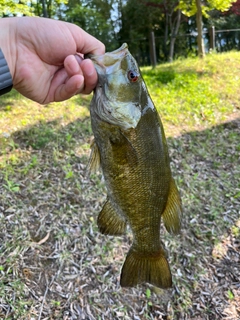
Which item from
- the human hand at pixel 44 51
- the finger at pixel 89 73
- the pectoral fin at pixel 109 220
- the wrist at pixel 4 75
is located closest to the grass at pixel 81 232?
the pectoral fin at pixel 109 220

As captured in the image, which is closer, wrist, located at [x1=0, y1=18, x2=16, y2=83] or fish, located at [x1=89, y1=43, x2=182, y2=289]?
fish, located at [x1=89, y1=43, x2=182, y2=289]

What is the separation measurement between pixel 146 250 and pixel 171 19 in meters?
14.4

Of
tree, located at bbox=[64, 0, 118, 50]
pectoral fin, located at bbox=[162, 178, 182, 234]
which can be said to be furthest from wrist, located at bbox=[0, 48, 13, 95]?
tree, located at bbox=[64, 0, 118, 50]

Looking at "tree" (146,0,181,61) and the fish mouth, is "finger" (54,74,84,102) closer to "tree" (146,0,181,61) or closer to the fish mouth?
the fish mouth

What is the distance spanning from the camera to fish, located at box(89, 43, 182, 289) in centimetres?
163

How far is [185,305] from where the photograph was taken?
11.4ft

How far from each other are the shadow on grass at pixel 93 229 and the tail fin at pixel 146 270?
1.32 metres

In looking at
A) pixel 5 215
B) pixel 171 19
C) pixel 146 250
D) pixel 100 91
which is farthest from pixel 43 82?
pixel 171 19

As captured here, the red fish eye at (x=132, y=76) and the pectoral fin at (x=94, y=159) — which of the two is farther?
the pectoral fin at (x=94, y=159)

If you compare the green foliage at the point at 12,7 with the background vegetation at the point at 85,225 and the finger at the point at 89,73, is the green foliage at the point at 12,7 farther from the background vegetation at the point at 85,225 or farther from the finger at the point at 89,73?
the finger at the point at 89,73

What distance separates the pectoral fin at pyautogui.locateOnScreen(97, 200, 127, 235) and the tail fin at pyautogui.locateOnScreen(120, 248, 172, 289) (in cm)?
23

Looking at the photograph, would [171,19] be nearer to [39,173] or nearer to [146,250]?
[39,173]

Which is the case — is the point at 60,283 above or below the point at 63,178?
below

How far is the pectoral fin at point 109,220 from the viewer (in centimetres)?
194
